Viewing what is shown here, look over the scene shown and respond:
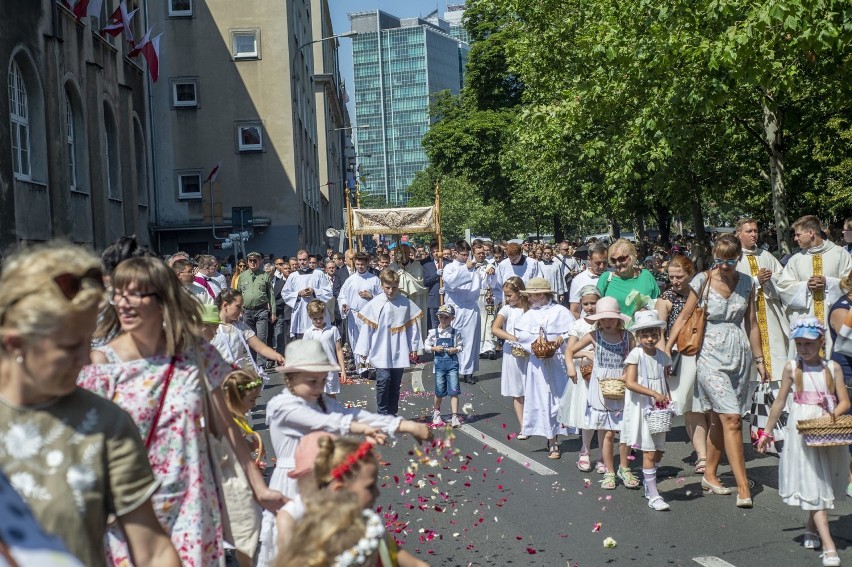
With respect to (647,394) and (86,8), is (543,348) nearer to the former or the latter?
(647,394)

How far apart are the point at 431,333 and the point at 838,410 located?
637 centimetres

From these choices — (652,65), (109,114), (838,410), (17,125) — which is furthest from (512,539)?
(109,114)

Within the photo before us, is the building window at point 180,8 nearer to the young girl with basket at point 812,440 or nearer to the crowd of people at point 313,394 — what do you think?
the crowd of people at point 313,394

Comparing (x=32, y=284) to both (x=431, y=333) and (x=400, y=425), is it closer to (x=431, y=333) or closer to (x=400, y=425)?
(x=400, y=425)

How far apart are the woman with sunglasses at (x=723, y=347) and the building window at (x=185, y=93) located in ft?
117

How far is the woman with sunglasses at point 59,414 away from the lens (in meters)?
2.79

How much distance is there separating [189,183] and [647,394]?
118 ft

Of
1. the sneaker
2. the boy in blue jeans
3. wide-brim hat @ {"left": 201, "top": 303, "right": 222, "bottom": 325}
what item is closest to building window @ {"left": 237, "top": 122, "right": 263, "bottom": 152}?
the boy in blue jeans

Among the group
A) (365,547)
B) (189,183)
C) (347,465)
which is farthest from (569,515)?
(189,183)

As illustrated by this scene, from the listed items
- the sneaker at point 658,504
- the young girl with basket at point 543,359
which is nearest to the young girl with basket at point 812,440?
the sneaker at point 658,504

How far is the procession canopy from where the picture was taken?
93.7ft

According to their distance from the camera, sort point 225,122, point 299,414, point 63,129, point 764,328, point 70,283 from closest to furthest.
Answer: point 70,283 < point 299,414 < point 764,328 < point 63,129 < point 225,122

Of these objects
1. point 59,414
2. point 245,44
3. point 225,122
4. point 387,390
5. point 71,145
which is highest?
point 245,44

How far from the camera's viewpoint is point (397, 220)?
28.7 meters
